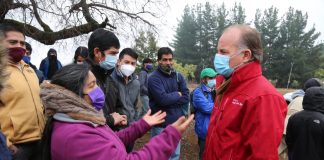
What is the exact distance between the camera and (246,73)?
8.26ft

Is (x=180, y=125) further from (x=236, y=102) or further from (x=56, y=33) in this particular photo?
(x=56, y=33)

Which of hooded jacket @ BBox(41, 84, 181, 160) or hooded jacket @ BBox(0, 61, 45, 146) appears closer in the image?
hooded jacket @ BBox(41, 84, 181, 160)

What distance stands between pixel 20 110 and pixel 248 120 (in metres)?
1.89

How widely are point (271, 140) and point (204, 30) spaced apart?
5693 centimetres

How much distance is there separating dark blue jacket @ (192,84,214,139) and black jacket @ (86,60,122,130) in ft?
5.70

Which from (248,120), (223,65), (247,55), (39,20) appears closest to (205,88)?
(223,65)

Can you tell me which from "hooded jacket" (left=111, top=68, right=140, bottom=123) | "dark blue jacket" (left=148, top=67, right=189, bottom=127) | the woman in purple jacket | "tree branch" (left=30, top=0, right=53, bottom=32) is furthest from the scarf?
"tree branch" (left=30, top=0, right=53, bottom=32)

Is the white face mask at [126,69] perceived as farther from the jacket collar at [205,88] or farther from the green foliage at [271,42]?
the green foliage at [271,42]

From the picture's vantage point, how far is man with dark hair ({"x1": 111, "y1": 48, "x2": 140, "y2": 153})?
3.90m

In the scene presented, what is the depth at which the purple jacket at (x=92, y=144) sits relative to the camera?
1.83 meters

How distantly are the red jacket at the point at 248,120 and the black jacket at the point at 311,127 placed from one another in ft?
6.57

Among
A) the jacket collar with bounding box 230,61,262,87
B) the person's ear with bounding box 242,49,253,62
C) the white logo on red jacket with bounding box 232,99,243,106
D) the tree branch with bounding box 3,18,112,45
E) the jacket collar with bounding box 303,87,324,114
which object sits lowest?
the jacket collar with bounding box 303,87,324,114

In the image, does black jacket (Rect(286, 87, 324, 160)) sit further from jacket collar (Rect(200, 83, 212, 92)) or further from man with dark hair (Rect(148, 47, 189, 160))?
man with dark hair (Rect(148, 47, 189, 160))

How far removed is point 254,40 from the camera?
2.58m
